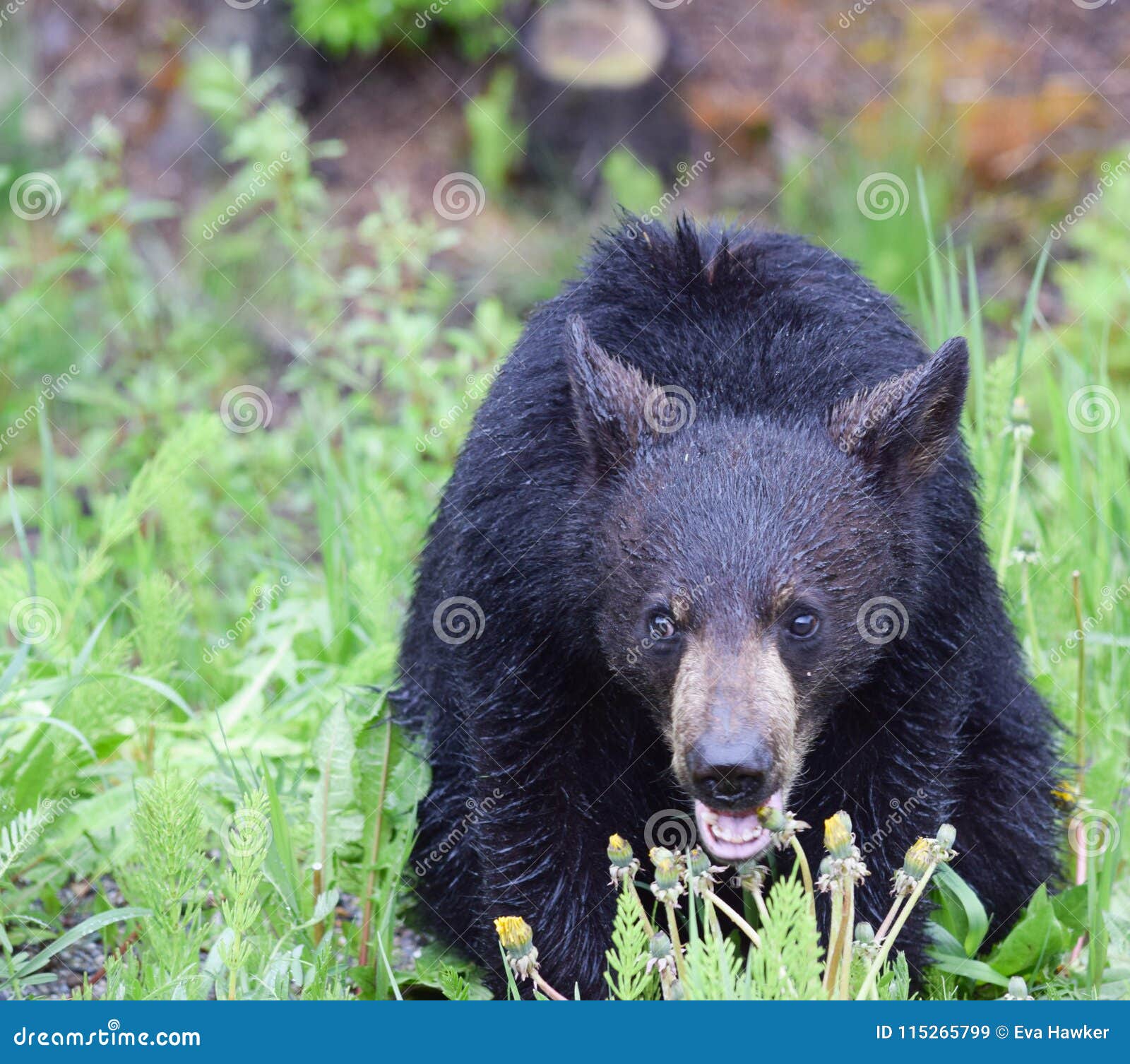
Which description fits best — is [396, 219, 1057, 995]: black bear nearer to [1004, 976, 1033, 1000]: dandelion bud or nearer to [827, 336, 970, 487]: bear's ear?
Answer: [827, 336, 970, 487]: bear's ear

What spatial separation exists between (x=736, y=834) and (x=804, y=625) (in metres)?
0.47

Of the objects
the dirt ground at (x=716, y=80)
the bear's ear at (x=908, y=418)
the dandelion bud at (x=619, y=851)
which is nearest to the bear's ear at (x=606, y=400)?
the bear's ear at (x=908, y=418)

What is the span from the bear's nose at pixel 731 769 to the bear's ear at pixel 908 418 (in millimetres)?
786

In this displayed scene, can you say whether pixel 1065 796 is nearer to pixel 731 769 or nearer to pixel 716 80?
pixel 731 769

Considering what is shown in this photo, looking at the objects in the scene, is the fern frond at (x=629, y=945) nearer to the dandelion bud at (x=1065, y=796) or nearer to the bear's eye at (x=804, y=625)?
the bear's eye at (x=804, y=625)

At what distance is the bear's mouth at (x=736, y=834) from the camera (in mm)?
3170

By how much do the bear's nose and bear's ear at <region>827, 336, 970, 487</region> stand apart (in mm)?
786

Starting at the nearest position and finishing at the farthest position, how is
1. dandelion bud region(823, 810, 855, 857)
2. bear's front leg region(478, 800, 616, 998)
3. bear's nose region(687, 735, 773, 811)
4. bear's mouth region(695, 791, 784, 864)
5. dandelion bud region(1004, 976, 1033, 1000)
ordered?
dandelion bud region(823, 810, 855, 857), bear's nose region(687, 735, 773, 811), dandelion bud region(1004, 976, 1033, 1000), bear's mouth region(695, 791, 784, 864), bear's front leg region(478, 800, 616, 998)

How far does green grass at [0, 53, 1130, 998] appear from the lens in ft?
12.2

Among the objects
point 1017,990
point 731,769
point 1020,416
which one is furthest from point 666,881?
point 1020,416

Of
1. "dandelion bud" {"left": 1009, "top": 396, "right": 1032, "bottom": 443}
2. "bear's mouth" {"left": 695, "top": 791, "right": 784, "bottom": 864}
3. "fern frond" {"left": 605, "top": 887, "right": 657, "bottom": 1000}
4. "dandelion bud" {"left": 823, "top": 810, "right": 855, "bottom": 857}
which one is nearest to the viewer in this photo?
"dandelion bud" {"left": 823, "top": 810, "right": 855, "bottom": 857}

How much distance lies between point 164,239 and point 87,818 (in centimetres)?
610

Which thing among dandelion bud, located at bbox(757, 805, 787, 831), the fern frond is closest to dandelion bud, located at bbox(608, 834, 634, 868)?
the fern frond

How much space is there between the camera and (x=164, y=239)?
9.58 metres
